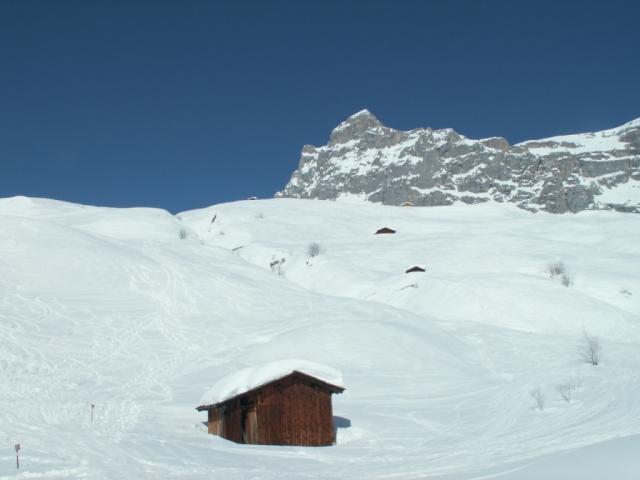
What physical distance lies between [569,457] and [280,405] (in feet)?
37.7

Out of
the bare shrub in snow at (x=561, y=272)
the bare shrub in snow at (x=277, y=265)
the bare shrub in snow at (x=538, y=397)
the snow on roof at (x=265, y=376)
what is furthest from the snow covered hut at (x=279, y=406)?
the bare shrub in snow at (x=277, y=265)

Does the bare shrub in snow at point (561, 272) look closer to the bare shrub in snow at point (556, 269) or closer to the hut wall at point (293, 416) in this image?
the bare shrub in snow at point (556, 269)

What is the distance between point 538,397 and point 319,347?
39.7 ft

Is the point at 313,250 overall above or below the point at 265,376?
above

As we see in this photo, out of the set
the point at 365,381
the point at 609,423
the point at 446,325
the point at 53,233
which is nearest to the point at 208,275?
the point at 53,233

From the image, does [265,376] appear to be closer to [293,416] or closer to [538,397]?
[293,416]

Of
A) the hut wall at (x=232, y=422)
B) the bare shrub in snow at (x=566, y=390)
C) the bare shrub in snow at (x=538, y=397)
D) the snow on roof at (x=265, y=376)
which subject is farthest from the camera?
the bare shrub in snow at (x=566, y=390)

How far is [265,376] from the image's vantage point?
23.8 m

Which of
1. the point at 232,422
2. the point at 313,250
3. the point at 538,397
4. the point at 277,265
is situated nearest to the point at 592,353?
the point at 538,397

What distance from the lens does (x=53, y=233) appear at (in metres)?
56.4

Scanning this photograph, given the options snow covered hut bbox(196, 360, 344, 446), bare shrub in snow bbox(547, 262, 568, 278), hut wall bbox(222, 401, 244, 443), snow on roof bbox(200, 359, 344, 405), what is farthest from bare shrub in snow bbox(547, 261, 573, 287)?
hut wall bbox(222, 401, 244, 443)

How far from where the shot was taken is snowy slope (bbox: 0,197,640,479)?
20.3 meters

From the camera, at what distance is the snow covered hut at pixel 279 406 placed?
77.3 feet

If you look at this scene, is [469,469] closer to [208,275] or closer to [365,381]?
[365,381]
